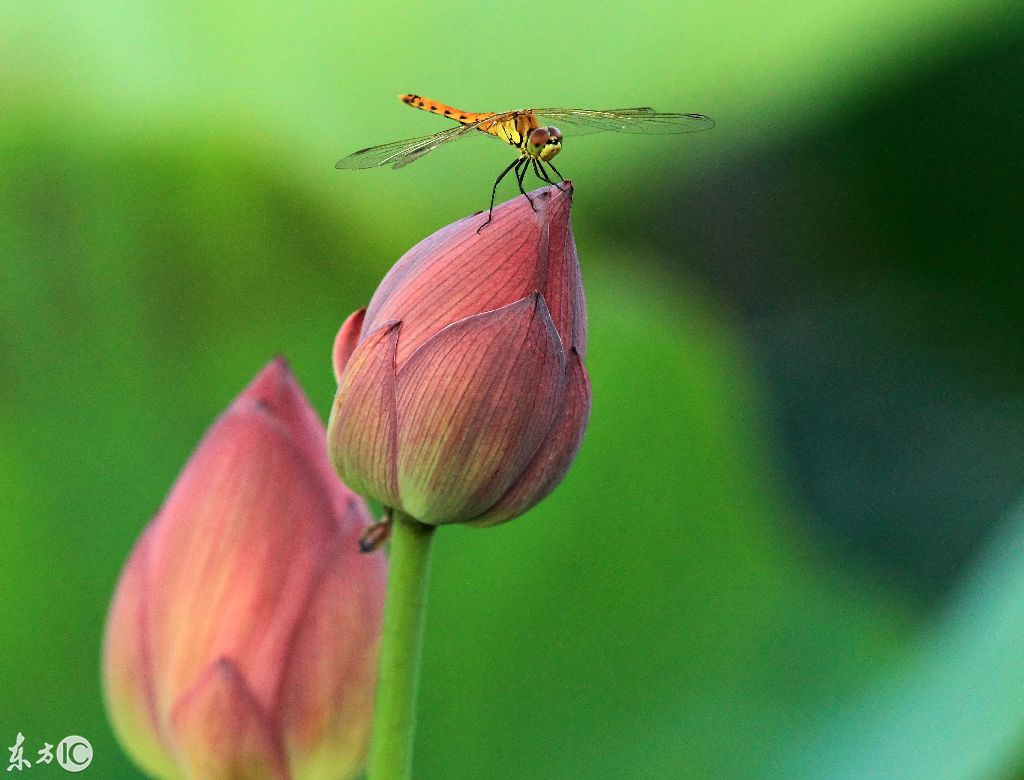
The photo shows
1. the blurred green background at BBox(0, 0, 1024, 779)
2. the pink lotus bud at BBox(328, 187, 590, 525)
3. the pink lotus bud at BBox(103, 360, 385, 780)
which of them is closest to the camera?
the pink lotus bud at BBox(328, 187, 590, 525)

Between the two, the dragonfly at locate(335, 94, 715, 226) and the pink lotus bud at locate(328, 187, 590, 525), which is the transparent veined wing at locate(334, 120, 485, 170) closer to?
the dragonfly at locate(335, 94, 715, 226)

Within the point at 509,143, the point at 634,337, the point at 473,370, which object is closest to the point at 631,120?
the point at 509,143

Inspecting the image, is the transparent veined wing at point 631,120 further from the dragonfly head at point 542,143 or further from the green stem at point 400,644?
the green stem at point 400,644

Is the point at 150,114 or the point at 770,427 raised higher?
the point at 150,114

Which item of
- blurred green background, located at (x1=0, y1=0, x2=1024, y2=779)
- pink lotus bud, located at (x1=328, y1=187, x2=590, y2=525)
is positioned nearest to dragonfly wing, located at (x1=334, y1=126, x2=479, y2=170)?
pink lotus bud, located at (x1=328, y1=187, x2=590, y2=525)

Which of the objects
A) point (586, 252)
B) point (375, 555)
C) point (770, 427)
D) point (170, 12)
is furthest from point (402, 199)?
point (375, 555)

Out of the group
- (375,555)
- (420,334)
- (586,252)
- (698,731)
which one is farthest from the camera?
(586,252)

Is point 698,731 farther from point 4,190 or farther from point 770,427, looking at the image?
point 4,190
